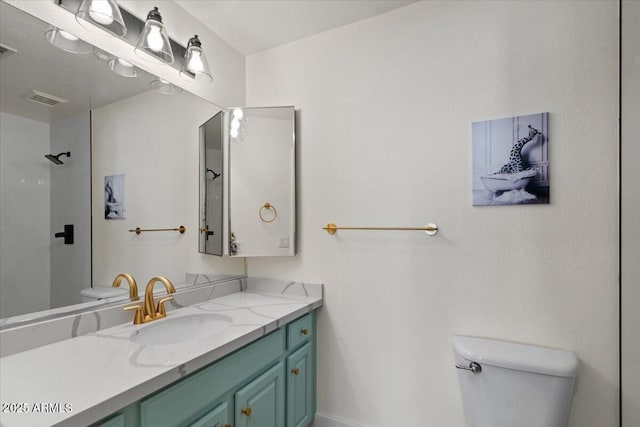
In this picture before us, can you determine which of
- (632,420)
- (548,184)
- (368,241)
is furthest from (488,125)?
(632,420)

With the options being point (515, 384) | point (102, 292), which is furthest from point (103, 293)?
point (515, 384)

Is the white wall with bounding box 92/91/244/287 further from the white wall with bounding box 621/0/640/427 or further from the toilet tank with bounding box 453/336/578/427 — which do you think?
the white wall with bounding box 621/0/640/427

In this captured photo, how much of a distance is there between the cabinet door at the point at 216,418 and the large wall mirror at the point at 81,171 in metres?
0.68

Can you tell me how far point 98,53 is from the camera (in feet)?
4.35

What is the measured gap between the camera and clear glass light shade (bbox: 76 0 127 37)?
1.20 metres

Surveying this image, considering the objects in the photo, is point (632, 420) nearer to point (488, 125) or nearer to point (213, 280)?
point (488, 125)

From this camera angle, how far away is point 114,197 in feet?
4.70

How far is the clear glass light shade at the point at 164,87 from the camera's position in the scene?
5.14ft

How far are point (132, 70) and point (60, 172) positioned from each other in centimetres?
57

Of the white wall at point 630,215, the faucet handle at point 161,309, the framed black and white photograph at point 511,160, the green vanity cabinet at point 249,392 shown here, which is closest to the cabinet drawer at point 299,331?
the green vanity cabinet at point 249,392

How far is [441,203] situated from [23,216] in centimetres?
171

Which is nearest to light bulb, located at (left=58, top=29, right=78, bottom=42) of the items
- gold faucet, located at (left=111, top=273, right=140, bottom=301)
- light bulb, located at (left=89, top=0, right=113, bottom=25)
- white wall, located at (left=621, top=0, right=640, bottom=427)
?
light bulb, located at (left=89, top=0, right=113, bottom=25)

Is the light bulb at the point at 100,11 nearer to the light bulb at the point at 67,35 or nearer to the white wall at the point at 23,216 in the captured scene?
the light bulb at the point at 67,35

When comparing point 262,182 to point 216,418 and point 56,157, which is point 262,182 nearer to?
point 56,157
